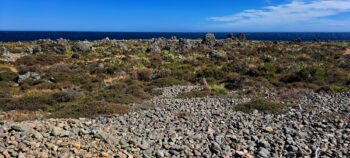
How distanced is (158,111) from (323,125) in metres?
6.44

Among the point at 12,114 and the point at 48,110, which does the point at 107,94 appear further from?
the point at 12,114

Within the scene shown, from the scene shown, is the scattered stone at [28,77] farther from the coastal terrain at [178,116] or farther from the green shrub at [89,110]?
the green shrub at [89,110]

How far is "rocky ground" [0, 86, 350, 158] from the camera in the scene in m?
10.2

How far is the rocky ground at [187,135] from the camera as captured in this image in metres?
10.2

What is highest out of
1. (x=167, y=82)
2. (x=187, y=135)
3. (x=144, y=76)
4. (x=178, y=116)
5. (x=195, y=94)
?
(x=187, y=135)

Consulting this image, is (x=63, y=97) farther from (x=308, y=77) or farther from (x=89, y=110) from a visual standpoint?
(x=308, y=77)

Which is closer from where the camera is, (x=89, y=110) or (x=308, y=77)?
(x=89, y=110)

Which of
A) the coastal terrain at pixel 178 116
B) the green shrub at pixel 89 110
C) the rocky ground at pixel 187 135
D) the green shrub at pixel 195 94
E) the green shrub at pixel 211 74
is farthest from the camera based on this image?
the green shrub at pixel 211 74

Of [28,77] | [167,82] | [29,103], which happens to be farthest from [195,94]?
[28,77]

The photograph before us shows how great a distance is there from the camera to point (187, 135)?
12500 mm

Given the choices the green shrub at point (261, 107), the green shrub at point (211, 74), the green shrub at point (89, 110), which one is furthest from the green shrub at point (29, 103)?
the green shrub at point (211, 74)

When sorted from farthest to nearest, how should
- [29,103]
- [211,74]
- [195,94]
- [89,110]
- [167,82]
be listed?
[211,74], [167,82], [195,94], [29,103], [89,110]

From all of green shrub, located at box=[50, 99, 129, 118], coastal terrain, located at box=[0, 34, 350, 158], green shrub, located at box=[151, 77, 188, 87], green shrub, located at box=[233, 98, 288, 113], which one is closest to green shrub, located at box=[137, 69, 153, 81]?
coastal terrain, located at box=[0, 34, 350, 158]

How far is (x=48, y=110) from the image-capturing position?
17.5 m
